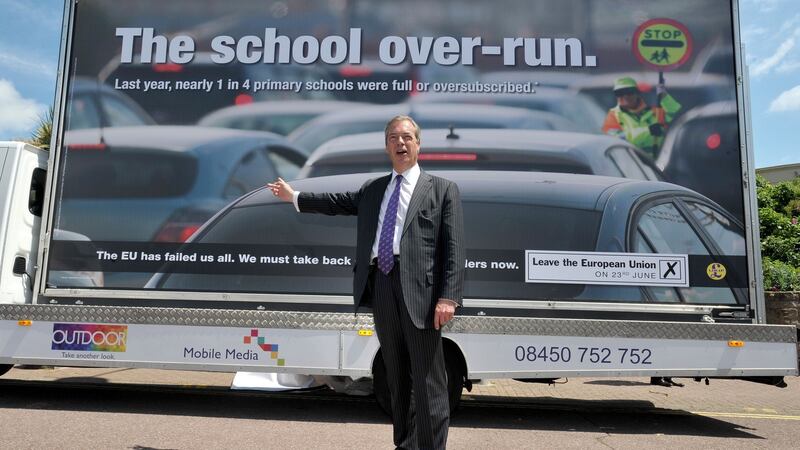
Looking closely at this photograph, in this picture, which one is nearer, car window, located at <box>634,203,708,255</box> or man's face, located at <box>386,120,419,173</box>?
man's face, located at <box>386,120,419,173</box>

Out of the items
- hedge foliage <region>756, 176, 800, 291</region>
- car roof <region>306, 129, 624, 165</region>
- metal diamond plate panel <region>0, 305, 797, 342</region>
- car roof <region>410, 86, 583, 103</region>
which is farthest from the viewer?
hedge foliage <region>756, 176, 800, 291</region>

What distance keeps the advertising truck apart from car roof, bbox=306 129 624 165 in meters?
0.02

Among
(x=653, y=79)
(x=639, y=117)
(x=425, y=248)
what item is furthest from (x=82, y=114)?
(x=653, y=79)

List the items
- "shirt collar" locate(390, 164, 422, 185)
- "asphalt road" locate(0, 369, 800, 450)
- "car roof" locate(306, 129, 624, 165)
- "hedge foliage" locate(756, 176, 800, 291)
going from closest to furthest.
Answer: "shirt collar" locate(390, 164, 422, 185) < "asphalt road" locate(0, 369, 800, 450) < "car roof" locate(306, 129, 624, 165) < "hedge foliage" locate(756, 176, 800, 291)

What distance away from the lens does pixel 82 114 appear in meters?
4.80

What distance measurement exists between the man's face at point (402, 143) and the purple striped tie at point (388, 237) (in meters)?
0.14

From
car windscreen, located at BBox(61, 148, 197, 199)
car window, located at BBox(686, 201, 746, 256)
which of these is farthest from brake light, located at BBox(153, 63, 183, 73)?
car window, located at BBox(686, 201, 746, 256)

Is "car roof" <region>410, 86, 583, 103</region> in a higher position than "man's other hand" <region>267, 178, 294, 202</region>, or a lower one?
higher

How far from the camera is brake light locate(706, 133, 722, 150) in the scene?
14.8 feet

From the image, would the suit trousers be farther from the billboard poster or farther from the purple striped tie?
the billboard poster

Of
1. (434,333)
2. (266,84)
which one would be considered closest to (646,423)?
(434,333)

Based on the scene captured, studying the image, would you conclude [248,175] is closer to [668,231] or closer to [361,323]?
[361,323]

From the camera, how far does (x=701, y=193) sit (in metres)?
Result: 4.46

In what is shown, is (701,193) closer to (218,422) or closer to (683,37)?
(683,37)
